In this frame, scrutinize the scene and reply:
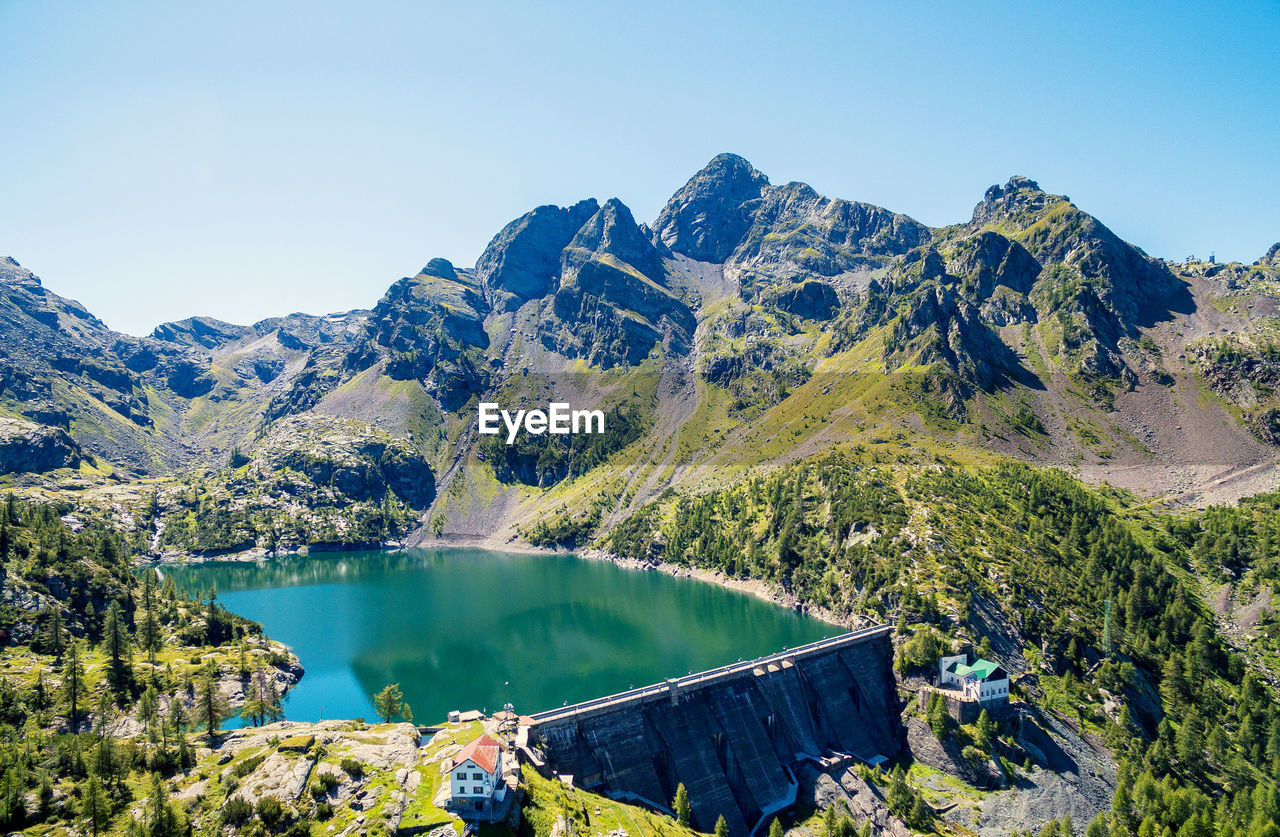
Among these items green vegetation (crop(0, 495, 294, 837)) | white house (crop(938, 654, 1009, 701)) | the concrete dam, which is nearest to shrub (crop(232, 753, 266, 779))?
green vegetation (crop(0, 495, 294, 837))

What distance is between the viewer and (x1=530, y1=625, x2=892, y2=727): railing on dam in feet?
252

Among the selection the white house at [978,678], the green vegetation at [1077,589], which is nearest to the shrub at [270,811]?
the green vegetation at [1077,589]

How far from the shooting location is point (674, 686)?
8569cm

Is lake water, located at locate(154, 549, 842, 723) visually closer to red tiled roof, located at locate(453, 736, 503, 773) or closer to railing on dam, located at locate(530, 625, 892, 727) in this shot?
railing on dam, located at locate(530, 625, 892, 727)

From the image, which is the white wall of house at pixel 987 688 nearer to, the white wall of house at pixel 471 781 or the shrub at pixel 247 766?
the white wall of house at pixel 471 781

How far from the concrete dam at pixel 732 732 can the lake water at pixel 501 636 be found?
23376mm

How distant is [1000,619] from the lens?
391 ft

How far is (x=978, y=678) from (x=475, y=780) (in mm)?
79665

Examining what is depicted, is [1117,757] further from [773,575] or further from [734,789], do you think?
[773,575]

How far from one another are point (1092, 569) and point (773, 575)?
7349 cm

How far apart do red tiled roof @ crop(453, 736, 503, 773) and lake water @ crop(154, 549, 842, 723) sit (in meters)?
44.9

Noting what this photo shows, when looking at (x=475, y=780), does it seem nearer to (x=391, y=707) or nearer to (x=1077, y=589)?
(x=391, y=707)

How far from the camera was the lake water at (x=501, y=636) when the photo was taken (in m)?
109

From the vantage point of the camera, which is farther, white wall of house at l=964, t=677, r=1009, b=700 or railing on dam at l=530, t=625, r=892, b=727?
white wall of house at l=964, t=677, r=1009, b=700
